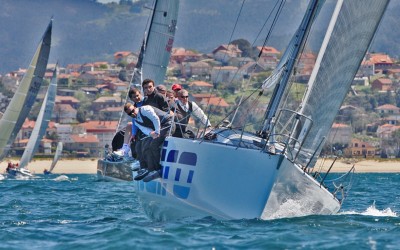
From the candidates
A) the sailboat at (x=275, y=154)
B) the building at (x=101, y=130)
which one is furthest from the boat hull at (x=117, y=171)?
the building at (x=101, y=130)

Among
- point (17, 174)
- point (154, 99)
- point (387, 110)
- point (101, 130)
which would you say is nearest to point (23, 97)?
point (17, 174)

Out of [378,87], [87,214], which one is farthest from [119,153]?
[378,87]

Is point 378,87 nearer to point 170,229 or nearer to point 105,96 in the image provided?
point 105,96

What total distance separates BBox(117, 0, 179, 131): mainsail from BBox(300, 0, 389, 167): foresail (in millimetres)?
18081

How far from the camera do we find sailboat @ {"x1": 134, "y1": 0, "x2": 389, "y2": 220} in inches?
420

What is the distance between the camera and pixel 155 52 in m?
31.0

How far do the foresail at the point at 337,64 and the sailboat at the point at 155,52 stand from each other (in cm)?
1734

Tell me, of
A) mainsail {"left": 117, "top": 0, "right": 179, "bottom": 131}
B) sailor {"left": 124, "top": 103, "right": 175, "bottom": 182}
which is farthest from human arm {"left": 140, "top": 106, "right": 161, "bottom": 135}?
mainsail {"left": 117, "top": 0, "right": 179, "bottom": 131}

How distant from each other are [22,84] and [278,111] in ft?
82.9

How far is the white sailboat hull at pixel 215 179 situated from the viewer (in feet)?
34.8

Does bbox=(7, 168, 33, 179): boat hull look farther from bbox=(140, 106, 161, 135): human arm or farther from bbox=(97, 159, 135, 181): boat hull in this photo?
bbox=(140, 106, 161, 135): human arm

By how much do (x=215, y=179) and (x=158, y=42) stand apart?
20.1 metres

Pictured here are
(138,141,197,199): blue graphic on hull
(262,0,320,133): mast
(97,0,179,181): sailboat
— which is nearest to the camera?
(138,141,197,199): blue graphic on hull

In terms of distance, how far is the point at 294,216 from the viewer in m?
11.3
